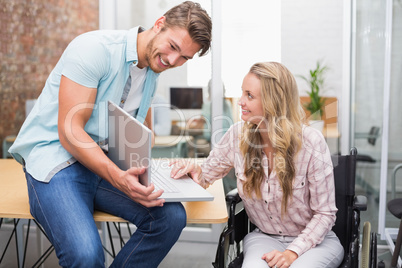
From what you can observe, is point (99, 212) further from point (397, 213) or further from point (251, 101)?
point (397, 213)

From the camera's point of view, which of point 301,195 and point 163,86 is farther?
point 163,86

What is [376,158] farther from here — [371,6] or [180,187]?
[180,187]

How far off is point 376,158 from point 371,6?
3.48ft

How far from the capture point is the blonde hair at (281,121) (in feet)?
5.08

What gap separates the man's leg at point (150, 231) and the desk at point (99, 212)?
41 mm

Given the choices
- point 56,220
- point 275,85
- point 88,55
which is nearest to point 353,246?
point 275,85

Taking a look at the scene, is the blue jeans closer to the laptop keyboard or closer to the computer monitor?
the laptop keyboard

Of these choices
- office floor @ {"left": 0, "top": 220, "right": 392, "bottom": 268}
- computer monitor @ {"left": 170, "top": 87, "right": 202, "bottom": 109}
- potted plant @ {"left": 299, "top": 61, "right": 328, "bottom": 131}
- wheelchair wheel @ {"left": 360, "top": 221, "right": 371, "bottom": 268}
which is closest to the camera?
wheelchair wheel @ {"left": 360, "top": 221, "right": 371, "bottom": 268}

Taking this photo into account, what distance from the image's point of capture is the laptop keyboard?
4.55 feet

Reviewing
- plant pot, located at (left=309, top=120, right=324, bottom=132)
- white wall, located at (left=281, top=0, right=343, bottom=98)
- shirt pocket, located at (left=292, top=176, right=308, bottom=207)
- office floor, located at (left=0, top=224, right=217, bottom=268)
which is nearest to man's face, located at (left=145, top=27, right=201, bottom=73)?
shirt pocket, located at (left=292, top=176, right=308, bottom=207)

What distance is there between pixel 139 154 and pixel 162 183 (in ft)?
0.87

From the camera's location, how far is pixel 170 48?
1.54 metres

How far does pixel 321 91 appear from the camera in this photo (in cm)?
369

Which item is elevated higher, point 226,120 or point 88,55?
point 88,55
